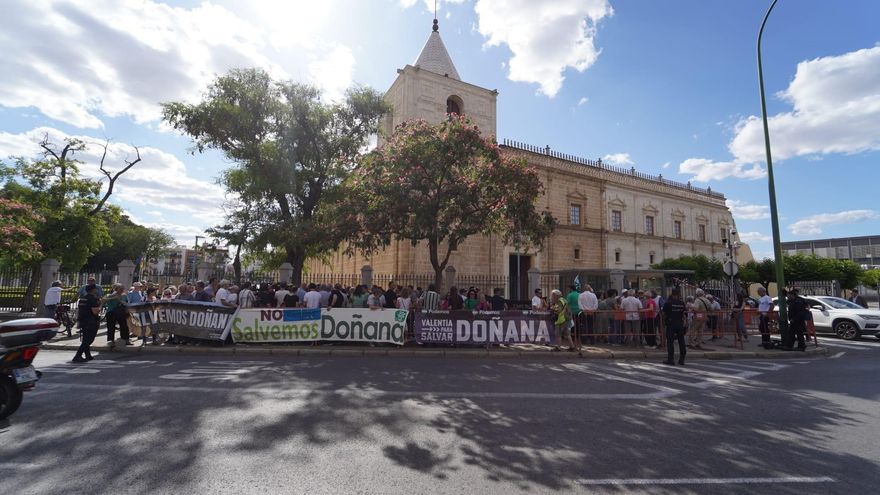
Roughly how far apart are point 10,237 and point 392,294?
15155 millimetres

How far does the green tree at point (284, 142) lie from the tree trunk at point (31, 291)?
1037cm

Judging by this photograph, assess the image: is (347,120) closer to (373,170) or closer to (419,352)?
(373,170)

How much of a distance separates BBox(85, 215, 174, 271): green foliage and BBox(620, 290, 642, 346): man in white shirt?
4763 cm

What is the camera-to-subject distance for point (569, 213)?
33.2 metres

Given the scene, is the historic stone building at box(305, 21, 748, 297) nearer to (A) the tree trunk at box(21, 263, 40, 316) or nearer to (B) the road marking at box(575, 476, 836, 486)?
(A) the tree trunk at box(21, 263, 40, 316)

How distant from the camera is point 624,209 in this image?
37.1 m

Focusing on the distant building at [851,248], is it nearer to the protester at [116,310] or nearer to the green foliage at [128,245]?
the protester at [116,310]

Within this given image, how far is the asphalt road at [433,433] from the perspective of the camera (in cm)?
354

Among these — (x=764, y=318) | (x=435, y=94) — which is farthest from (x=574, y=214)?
(x=764, y=318)

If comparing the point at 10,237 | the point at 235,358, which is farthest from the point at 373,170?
the point at 10,237

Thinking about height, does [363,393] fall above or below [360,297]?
below

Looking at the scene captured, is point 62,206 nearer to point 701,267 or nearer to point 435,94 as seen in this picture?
point 435,94

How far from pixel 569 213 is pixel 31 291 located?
3303cm

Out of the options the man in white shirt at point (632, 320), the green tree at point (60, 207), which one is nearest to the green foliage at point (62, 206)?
the green tree at point (60, 207)
